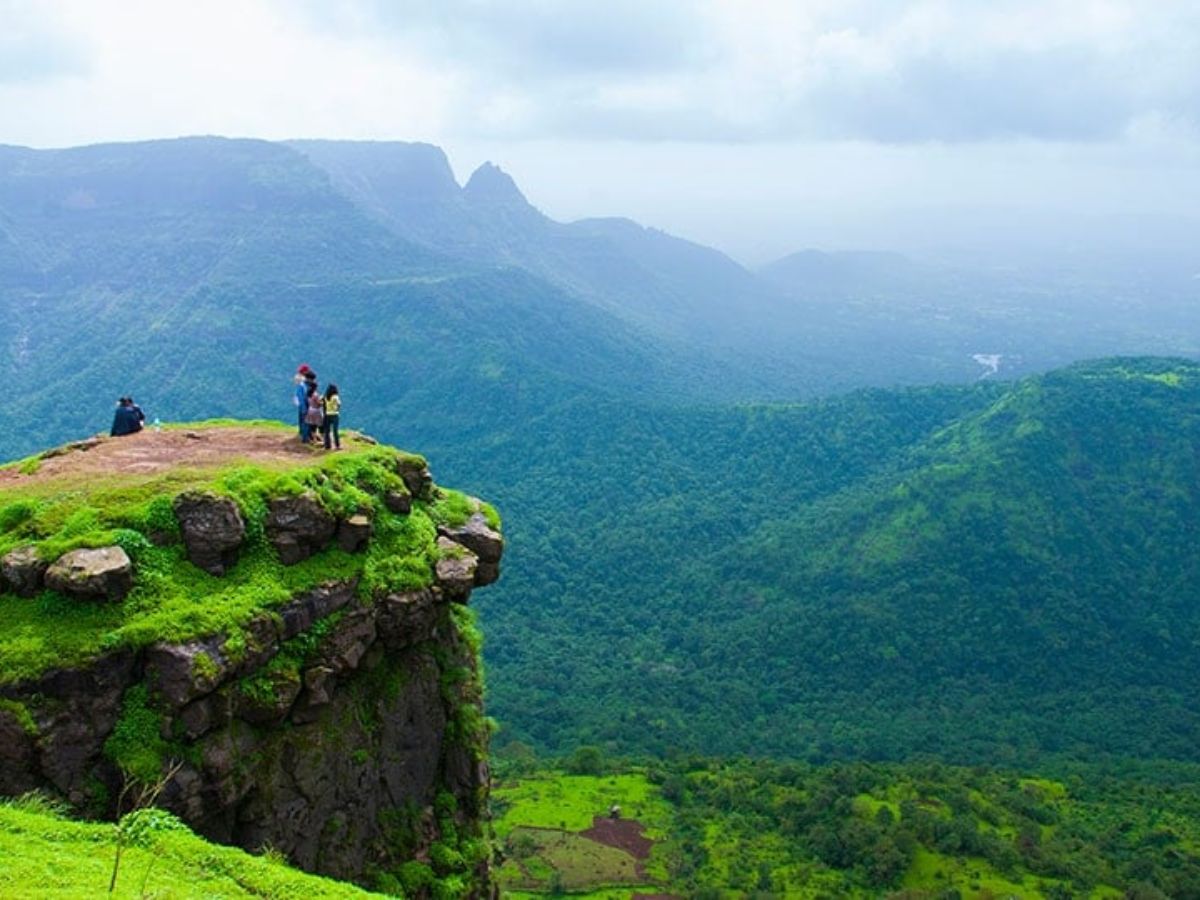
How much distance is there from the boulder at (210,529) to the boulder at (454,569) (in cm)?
428

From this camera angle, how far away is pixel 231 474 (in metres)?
18.0

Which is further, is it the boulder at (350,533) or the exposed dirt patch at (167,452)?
the exposed dirt patch at (167,452)

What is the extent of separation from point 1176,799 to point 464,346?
14323 cm

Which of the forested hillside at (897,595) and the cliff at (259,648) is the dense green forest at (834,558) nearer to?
the forested hillside at (897,595)

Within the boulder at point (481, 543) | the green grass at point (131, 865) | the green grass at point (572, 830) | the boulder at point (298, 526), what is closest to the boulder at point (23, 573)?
the green grass at point (131, 865)

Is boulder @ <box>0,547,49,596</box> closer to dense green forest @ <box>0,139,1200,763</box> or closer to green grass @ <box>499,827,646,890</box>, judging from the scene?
green grass @ <box>499,827,646,890</box>

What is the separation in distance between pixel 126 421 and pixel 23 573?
33.3ft

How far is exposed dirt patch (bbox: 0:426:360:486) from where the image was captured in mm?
19484

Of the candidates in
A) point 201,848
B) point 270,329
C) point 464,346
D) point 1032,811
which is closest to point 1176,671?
point 1032,811

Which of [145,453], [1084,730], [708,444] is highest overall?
[145,453]

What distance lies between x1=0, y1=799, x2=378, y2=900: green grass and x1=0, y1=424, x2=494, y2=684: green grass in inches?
95.4

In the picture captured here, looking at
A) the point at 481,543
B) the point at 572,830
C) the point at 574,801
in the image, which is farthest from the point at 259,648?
the point at 574,801

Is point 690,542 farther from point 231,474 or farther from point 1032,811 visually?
point 231,474

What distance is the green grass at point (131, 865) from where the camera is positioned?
38.3 feet
